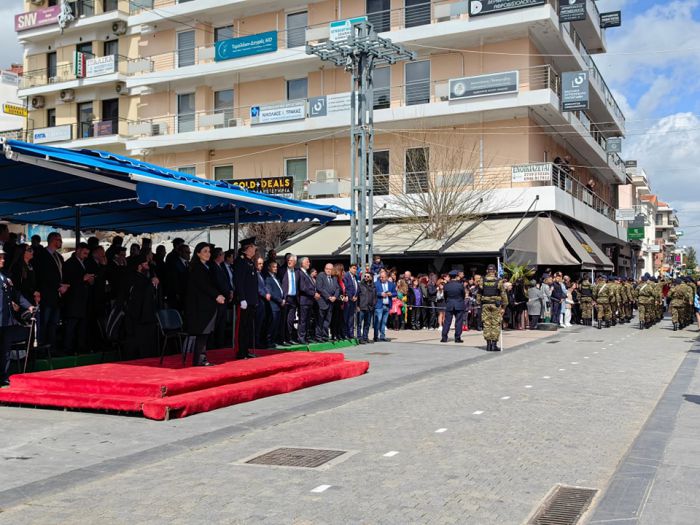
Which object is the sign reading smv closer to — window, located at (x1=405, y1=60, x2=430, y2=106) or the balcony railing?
window, located at (x1=405, y1=60, x2=430, y2=106)

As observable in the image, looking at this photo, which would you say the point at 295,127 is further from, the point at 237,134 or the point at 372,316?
the point at 372,316

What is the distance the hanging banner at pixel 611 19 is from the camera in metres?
37.6

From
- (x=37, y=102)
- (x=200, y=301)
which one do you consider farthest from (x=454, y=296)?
(x=37, y=102)

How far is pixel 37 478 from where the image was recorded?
20.2ft

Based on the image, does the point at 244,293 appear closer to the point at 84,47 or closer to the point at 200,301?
the point at 200,301

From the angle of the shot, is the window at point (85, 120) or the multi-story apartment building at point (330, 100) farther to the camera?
the window at point (85, 120)

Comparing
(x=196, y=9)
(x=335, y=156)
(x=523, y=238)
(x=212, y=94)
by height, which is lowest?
(x=523, y=238)

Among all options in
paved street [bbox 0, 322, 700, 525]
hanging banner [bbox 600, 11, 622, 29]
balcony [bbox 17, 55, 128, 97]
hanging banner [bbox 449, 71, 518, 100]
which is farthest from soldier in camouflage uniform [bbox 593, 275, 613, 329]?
balcony [bbox 17, 55, 128, 97]

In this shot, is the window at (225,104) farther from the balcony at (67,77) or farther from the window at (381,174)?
the window at (381,174)

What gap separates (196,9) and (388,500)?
1299 inches

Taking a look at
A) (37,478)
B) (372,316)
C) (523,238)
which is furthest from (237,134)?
(37,478)

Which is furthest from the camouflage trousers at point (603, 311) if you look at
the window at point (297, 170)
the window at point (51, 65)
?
the window at point (51, 65)

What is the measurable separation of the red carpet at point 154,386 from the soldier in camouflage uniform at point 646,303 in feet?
55.0

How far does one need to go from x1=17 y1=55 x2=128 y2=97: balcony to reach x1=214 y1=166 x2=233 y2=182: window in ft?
23.2
